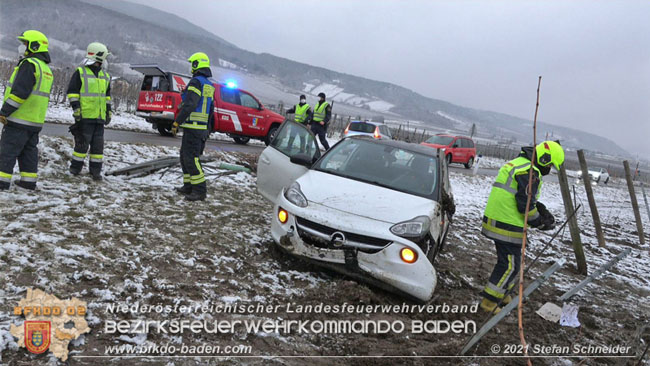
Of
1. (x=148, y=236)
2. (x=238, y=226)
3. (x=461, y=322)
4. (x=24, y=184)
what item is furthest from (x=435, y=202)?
(x=24, y=184)

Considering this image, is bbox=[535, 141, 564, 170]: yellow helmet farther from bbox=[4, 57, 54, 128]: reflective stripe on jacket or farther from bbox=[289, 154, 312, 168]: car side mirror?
bbox=[4, 57, 54, 128]: reflective stripe on jacket

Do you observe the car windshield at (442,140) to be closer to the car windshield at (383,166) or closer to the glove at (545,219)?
the car windshield at (383,166)

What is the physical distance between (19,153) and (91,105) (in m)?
1.19

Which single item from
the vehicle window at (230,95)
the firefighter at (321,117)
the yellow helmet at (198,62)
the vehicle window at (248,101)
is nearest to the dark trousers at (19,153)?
the yellow helmet at (198,62)

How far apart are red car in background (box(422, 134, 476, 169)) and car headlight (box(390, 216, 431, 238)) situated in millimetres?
15563

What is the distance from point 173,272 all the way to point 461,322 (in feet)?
8.99

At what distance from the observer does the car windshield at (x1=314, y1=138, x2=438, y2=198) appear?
174 inches

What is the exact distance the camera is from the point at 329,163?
473 cm

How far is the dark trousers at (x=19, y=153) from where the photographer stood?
179 inches

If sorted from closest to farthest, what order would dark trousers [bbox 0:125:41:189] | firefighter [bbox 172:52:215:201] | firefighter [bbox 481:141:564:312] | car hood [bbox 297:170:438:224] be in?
1. car hood [bbox 297:170:438:224]
2. firefighter [bbox 481:141:564:312]
3. dark trousers [bbox 0:125:41:189]
4. firefighter [bbox 172:52:215:201]

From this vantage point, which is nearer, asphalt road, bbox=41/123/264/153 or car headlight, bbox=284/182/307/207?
car headlight, bbox=284/182/307/207

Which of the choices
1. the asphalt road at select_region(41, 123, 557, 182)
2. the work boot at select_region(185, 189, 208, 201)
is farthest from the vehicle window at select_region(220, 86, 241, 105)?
the work boot at select_region(185, 189, 208, 201)

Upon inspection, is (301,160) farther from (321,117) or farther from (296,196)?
(321,117)

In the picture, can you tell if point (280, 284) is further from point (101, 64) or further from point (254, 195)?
point (101, 64)
